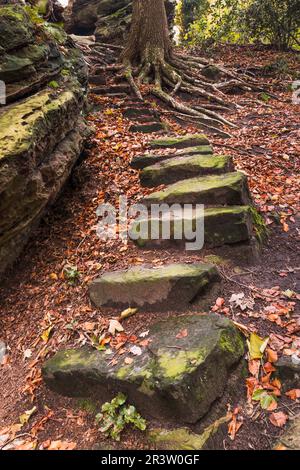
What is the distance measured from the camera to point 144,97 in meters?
8.20

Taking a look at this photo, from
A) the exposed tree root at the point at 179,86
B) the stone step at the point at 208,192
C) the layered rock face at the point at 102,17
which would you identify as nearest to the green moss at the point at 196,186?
the stone step at the point at 208,192

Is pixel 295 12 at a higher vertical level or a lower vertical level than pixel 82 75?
higher

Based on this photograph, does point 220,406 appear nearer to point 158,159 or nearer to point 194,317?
point 194,317

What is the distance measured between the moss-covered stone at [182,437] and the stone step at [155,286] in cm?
108

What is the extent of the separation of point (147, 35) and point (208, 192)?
658 centimetres

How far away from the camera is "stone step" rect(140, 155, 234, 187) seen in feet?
15.8

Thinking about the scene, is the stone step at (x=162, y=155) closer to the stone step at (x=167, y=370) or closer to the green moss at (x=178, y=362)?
the stone step at (x=167, y=370)

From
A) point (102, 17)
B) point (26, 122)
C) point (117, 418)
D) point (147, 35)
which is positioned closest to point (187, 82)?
point (147, 35)

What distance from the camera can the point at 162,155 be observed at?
543 cm

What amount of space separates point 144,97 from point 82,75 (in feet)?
5.85

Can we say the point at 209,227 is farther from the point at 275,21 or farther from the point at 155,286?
→ the point at 275,21

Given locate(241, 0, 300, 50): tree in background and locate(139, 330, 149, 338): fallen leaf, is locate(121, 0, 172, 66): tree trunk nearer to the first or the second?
locate(241, 0, 300, 50): tree in background

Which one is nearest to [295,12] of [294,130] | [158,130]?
[294,130]

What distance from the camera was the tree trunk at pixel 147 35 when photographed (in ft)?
29.1
